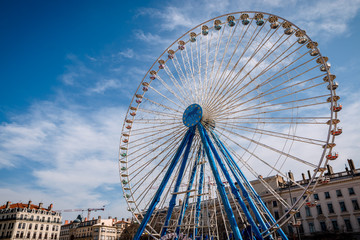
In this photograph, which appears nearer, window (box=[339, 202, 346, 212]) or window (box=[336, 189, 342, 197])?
window (box=[339, 202, 346, 212])

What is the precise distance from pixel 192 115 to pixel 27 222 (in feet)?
211

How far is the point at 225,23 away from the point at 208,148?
12.0 metres

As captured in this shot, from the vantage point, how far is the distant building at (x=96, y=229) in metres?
89.4

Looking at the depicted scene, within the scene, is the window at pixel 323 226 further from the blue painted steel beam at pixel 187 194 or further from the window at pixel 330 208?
the blue painted steel beam at pixel 187 194

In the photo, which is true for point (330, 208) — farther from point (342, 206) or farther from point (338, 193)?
point (338, 193)

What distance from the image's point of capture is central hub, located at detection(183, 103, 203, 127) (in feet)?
77.7

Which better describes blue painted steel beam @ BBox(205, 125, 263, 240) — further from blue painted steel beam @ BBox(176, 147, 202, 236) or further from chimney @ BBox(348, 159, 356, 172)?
chimney @ BBox(348, 159, 356, 172)

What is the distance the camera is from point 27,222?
68188mm

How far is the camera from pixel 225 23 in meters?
25.3

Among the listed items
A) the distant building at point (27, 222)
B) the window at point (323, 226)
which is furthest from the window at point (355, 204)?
the distant building at point (27, 222)

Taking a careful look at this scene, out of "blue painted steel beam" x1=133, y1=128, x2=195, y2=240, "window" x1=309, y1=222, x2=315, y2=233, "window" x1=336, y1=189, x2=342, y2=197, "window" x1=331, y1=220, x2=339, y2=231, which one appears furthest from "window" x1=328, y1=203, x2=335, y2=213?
"blue painted steel beam" x1=133, y1=128, x2=195, y2=240

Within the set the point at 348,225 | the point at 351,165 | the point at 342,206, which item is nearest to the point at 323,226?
the point at 348,225

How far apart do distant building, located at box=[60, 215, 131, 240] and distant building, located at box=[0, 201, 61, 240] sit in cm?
1699

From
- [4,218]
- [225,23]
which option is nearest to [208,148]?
[225,23]
